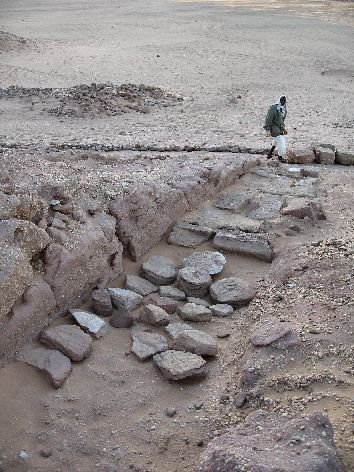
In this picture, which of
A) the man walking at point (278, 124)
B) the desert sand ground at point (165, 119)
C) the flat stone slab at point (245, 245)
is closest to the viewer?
the desert sand ground at point (165, 119)

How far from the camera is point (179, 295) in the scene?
5430 mm

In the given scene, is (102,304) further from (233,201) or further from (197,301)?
(233,201)

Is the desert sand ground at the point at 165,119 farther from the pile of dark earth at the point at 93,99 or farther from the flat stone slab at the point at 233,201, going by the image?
the flat stone slab at the point at 233,201

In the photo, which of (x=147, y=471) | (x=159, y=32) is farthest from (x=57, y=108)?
(x=159, y=32)

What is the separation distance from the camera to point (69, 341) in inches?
179

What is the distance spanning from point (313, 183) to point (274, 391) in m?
4.42

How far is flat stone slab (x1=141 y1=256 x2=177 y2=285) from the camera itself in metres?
5.63

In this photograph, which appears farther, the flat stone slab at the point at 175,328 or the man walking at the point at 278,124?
the man walking at the point at 278,124

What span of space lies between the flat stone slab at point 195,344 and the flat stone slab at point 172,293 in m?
0.69

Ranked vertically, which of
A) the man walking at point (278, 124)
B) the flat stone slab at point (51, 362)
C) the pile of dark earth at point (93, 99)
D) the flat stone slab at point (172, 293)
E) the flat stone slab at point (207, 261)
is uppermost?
the man walking at point (278, 124)

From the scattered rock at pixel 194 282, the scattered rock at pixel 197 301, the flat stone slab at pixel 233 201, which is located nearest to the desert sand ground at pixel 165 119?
the scattered rock at pixel 197 301

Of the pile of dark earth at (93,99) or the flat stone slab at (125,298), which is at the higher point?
the flat stone slab at (125,298)

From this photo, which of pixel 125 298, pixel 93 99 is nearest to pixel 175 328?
pixel 125 298

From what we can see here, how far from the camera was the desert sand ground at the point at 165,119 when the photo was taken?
393 centimetres
